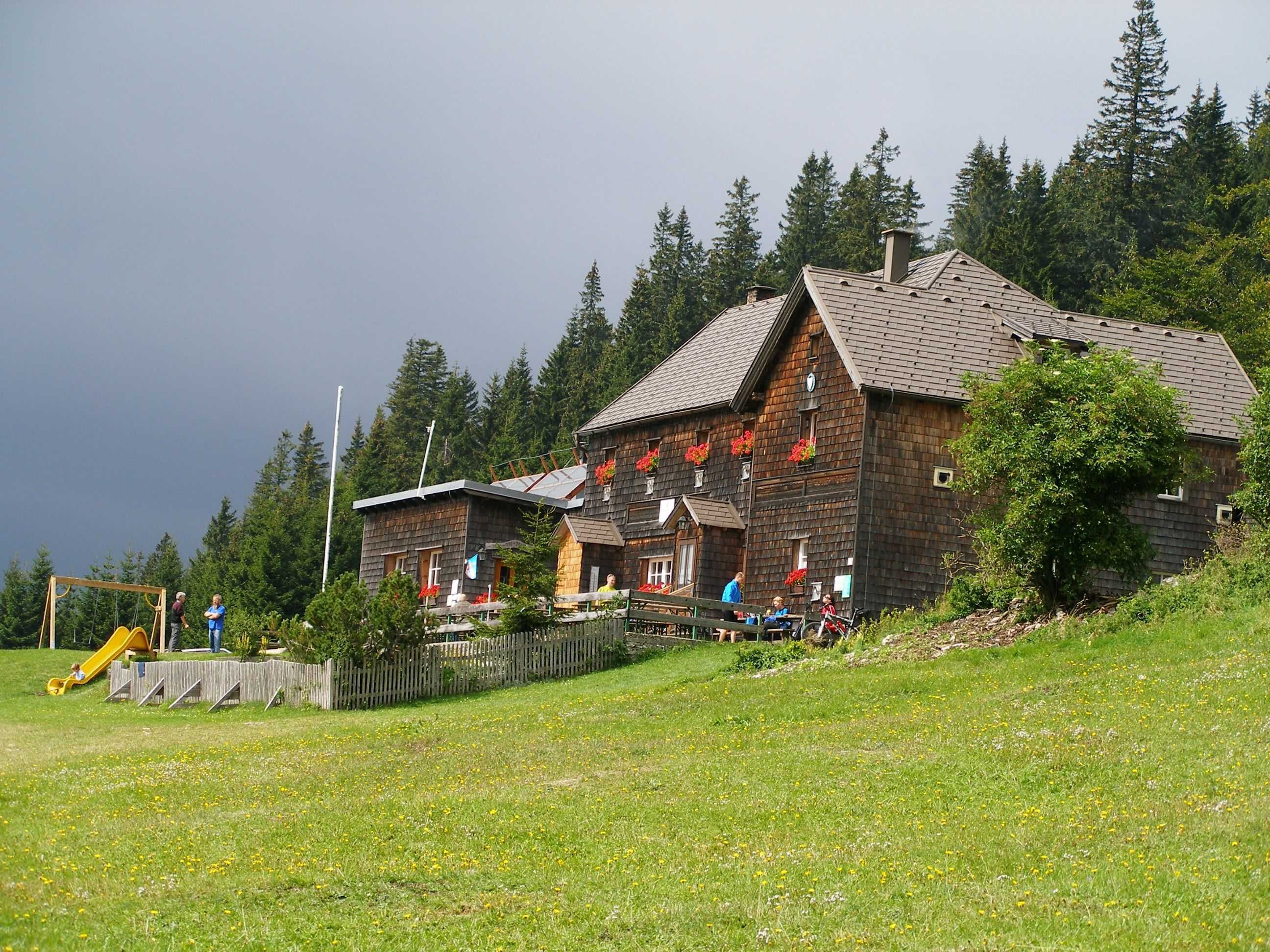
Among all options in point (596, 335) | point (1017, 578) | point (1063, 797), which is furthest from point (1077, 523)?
point (596, 335)

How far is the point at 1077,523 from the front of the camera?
27953mm

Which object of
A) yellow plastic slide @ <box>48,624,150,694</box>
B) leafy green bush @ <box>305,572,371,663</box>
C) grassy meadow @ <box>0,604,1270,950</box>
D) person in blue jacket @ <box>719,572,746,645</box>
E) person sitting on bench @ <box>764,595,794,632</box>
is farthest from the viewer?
person in blue jacket @ <box>719,572,746,645</box>

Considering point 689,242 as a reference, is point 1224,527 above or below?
below

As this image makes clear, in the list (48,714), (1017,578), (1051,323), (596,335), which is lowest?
(48,714)

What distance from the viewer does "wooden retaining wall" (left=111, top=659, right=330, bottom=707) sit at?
31156mm

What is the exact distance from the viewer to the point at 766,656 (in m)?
30.4

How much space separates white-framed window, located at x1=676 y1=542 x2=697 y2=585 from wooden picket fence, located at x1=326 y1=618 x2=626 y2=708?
7.52 metres

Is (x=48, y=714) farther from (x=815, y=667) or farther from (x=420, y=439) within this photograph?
(x=420, y=439)

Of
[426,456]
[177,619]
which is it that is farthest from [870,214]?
[177,619]

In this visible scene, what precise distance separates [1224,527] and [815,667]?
9754 mm

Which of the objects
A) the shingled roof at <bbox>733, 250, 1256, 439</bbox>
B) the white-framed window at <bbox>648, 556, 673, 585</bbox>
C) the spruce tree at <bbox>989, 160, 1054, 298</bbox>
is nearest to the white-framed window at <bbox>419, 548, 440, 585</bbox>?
the white-framed window at <bbox>648, 556, 673, 585</bbox>

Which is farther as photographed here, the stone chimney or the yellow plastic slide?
the stone chimney

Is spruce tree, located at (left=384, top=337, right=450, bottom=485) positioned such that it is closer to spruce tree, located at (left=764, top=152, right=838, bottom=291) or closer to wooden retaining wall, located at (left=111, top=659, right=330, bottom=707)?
spruce tree, located at (left=764, top=152, right=838, bottom=291)

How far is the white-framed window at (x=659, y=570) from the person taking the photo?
4341cm
